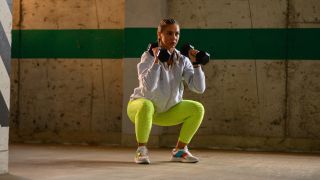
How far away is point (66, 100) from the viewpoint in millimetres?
6742

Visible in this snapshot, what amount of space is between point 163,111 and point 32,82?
2.37m

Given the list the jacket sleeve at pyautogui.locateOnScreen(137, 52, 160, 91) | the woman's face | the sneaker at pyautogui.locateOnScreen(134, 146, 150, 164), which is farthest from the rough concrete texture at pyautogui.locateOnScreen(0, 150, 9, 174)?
the woman's face

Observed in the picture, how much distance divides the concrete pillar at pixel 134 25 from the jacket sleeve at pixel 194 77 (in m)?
1.28

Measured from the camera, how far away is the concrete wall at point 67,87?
6.62m

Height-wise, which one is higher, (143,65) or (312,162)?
(143,65)

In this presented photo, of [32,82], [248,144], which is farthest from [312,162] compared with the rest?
[32,82]

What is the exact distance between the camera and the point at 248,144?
6160 millimetres

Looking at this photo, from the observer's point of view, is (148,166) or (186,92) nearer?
(148,166)

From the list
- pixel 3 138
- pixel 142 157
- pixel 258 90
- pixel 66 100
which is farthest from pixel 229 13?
pixel 3 138

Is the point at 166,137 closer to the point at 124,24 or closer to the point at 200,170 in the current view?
the point at 124,24

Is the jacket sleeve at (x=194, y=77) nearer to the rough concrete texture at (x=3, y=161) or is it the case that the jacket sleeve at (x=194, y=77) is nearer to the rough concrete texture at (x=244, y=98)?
the rough concrete texture at (x=244, y=98)

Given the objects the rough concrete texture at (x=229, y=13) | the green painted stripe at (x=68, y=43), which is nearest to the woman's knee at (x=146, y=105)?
the rough concrete texture at (x=229, y=13)

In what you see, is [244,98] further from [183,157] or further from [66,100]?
[66,100]

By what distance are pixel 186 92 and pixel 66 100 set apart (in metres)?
1.39
